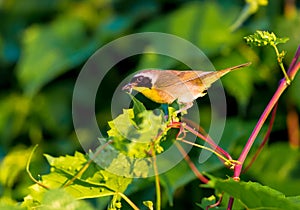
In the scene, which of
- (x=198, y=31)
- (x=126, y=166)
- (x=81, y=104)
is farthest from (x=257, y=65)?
(x=126, y=166)

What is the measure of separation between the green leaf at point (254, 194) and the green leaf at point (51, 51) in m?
0.96

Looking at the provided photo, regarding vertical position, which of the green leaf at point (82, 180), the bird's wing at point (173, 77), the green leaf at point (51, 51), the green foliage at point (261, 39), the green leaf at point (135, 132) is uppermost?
the green foliage at point (261, 39)

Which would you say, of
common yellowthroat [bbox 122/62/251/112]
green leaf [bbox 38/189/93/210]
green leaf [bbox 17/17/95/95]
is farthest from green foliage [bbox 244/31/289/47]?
green leaf [bbox 17/17/95/95]

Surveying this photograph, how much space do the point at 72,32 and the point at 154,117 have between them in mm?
1116

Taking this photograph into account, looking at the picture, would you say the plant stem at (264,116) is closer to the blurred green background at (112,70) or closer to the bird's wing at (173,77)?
the bird's wing at (173,77)

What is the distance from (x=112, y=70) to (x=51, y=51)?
14cm

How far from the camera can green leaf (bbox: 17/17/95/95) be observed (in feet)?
4.26

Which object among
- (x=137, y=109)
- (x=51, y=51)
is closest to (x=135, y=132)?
(x=137, y=109)

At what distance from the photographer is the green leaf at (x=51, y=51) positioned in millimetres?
1299

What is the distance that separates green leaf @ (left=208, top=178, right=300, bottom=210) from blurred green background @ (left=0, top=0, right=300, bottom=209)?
1.71ft

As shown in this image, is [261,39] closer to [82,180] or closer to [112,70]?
[82,180]

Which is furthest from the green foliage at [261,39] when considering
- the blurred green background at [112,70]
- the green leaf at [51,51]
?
the green leaf at [51,51]

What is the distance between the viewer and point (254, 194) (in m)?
0.35

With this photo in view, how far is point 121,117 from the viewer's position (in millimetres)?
389
